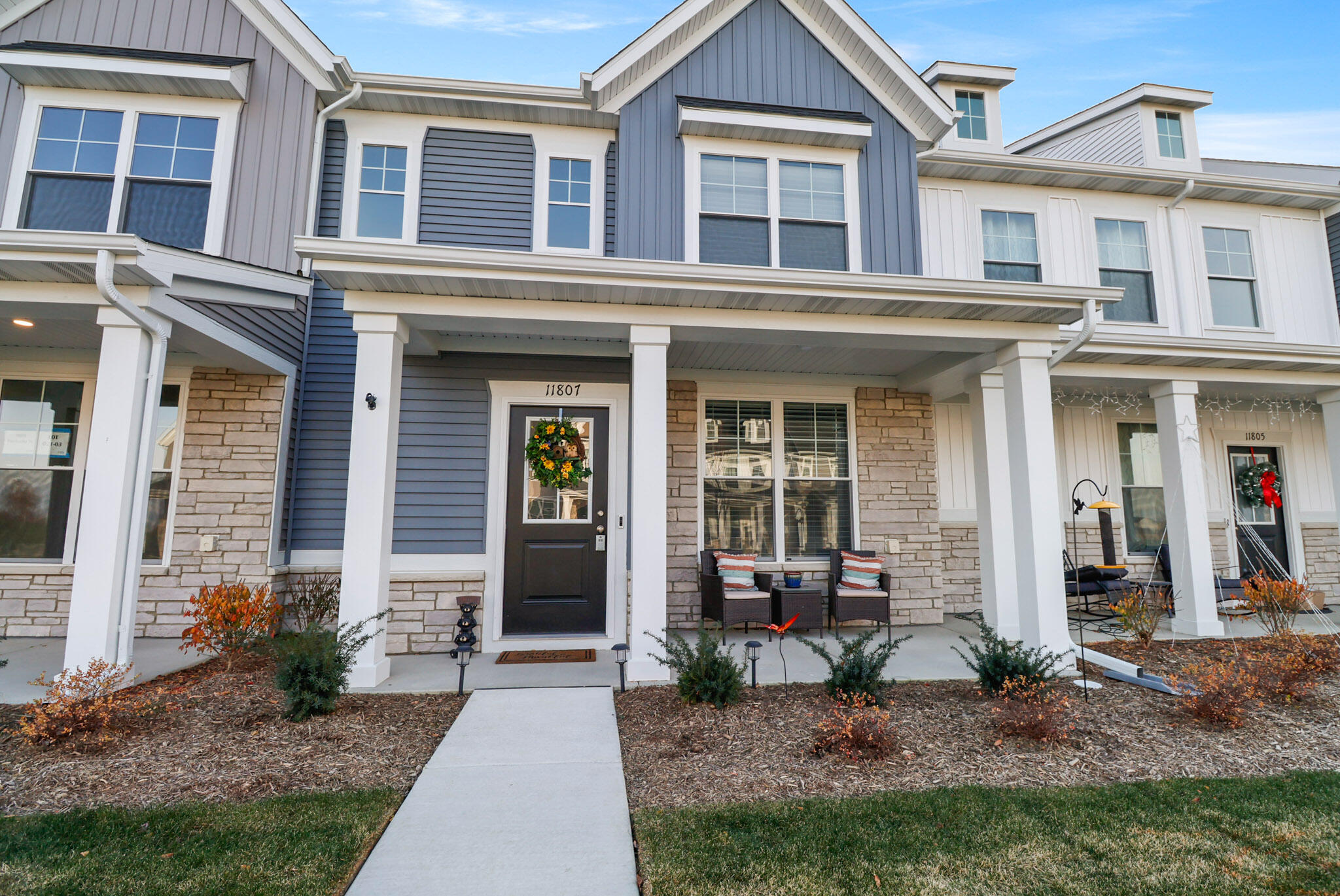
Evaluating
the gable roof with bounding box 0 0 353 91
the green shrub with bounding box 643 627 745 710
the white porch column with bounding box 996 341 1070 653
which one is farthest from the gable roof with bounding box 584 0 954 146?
the green shrub with bounding box 643 627 745 710

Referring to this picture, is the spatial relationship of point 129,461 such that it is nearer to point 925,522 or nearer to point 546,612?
point 546,612

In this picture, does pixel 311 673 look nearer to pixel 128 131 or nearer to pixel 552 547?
pixel 552 547

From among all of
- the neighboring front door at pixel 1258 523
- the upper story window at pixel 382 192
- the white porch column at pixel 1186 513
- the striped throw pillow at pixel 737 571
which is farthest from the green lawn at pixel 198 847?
the neighboring front door at pixel 1258 523

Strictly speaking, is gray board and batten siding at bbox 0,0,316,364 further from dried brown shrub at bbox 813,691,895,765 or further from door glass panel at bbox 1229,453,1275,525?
door glass panel at bbox 1229,453,1275,525

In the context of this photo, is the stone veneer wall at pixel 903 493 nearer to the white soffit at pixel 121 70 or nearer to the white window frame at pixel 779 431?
the white window frame at pixel 779 431

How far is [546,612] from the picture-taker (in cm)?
597

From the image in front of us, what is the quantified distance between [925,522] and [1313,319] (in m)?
6.30

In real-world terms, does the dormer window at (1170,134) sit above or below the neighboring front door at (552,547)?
above

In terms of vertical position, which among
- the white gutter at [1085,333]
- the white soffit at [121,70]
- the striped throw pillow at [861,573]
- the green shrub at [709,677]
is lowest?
the green shrub at [709,677]

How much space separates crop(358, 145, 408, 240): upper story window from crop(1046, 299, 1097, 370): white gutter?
248 inches

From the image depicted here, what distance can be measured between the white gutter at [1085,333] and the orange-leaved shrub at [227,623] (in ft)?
22.6

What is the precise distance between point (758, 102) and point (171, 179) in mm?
5868

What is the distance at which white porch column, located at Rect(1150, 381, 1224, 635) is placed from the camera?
21.2 ft

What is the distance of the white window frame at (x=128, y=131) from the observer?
586 centimetres
